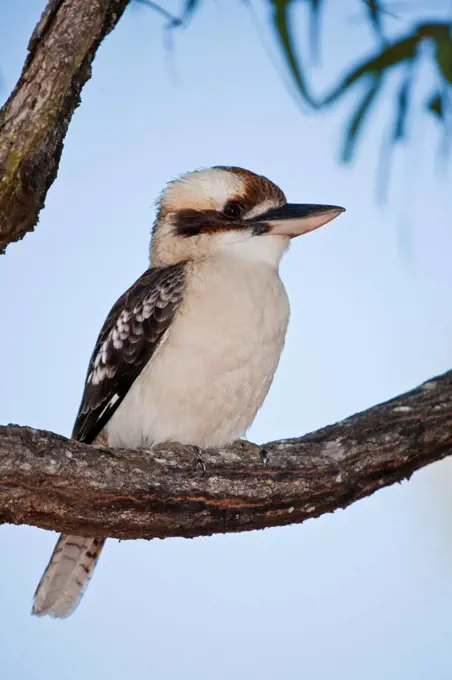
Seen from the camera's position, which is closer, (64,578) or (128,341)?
(128,341)

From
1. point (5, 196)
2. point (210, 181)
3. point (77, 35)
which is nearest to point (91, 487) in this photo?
point (5, 196)

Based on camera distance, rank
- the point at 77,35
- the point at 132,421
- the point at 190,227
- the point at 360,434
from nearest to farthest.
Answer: the point at 77,35 < the point at 360,434 < the point at 132,421 < the point at 190,227

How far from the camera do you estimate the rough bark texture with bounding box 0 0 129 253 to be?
200 centimetres

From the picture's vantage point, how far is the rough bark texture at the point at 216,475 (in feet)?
6.26

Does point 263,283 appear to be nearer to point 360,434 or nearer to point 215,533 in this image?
point 360,434

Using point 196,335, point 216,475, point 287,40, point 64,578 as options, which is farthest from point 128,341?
point 287,40

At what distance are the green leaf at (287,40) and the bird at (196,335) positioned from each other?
2.34 feet

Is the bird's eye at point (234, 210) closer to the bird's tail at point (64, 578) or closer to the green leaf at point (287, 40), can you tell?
the green leaf at point (287, 40)

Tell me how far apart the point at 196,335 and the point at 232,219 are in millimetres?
444

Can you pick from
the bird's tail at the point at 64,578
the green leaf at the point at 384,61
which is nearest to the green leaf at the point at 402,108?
the green leaf at the point at 384,61

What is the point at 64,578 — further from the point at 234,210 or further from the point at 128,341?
the point at 234,210

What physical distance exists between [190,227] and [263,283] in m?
0.33

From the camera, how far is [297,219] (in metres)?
2.76

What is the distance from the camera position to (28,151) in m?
1.99
